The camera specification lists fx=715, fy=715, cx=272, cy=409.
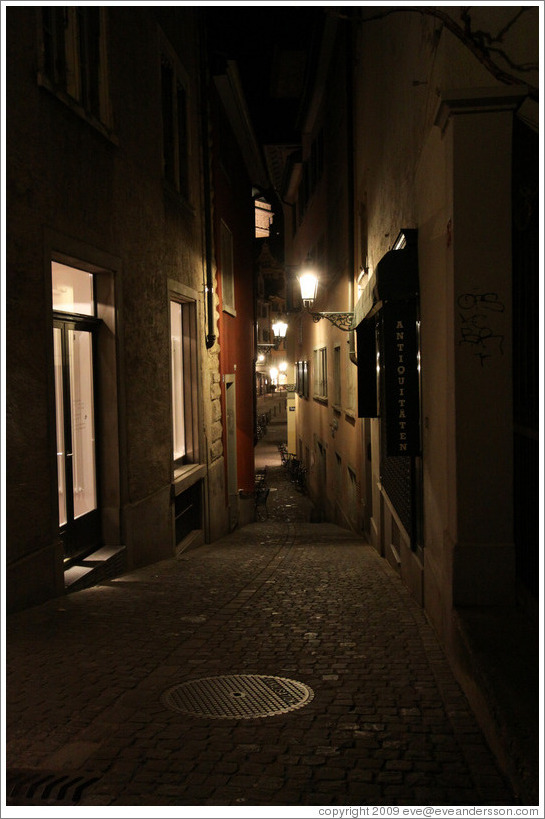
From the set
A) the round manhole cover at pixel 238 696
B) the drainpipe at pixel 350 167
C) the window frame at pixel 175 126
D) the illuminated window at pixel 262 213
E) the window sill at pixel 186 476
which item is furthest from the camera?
the illuminated window at pixel 262 213

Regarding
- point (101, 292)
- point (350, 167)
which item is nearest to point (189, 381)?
point (101, 292)

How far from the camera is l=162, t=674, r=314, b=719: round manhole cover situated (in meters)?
4.18

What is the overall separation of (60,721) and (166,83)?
9.84 metres

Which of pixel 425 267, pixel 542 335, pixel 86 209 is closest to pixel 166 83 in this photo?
pixel 86 209

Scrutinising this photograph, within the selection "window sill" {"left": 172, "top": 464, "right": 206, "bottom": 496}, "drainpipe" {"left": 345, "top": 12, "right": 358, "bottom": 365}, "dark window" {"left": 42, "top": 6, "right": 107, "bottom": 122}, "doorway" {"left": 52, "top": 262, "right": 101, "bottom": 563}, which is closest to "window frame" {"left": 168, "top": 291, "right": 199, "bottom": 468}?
"window sill" {"left": 172, "top": 464, "right": 206, "bottom": 496}

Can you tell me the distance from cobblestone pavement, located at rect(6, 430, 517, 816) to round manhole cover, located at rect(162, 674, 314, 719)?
80mm

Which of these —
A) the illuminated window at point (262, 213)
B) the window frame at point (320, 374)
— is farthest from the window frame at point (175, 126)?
the illuminated window at point (262, 213)

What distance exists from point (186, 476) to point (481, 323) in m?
7.27

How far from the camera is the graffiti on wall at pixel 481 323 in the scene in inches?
184

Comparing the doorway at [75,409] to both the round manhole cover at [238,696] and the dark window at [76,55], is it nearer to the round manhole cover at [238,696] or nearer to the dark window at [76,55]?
the dark window at [76,55]

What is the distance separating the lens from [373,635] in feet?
18.8

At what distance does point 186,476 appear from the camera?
11.2 metres

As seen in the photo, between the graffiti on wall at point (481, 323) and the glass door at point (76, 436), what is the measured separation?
390 centimetres

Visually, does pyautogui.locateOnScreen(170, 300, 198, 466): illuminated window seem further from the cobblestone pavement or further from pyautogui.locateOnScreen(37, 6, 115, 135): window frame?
the cobblestone pavement
